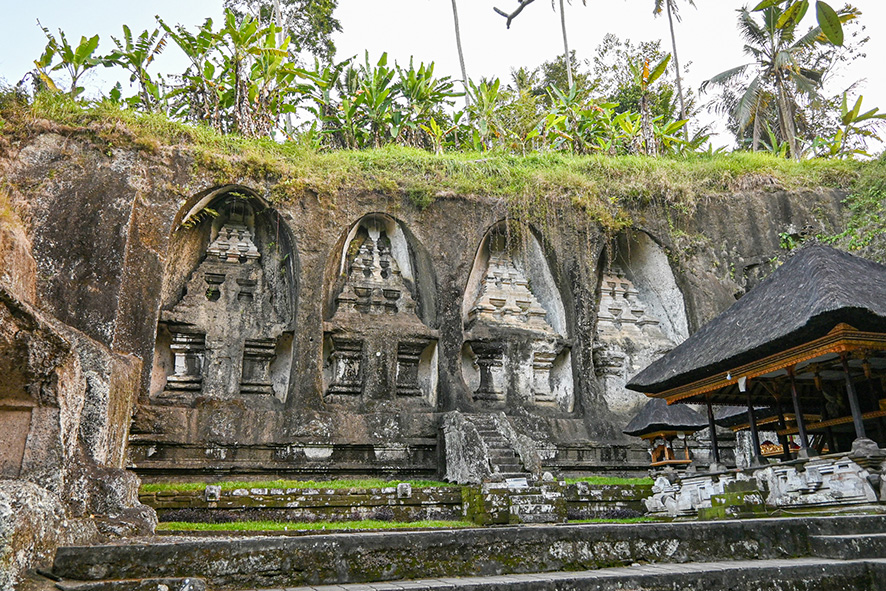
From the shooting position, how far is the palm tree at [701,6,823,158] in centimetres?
2016

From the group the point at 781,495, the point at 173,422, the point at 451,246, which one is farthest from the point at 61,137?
the point at 781,495

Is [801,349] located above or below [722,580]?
above

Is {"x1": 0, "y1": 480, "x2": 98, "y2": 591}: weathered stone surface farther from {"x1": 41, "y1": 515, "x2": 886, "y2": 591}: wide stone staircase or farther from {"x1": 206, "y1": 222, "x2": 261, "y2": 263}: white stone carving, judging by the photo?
{"x1": 206, "y1": 222, "x2": 261, "y2": 263}: white stone carving

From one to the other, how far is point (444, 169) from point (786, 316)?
23.0 ft

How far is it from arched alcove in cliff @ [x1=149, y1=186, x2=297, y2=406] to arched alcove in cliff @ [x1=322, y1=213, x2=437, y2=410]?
0.78 m

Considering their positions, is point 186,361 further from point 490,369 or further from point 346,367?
point 490,369

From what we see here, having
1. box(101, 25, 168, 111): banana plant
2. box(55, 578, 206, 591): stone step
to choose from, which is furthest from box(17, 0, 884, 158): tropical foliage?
box(55, 578, 206, 591): stone step

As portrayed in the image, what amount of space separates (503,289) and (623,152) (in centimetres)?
663

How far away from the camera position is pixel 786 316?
7410 mm

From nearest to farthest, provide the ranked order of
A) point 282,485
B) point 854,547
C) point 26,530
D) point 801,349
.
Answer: point 26,530 < point 854,547 < point 801,349 < point 282,485

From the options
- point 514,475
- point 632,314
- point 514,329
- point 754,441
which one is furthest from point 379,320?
point 754,441

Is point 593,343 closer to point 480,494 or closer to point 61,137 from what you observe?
point 480,494

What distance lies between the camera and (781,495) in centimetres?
743

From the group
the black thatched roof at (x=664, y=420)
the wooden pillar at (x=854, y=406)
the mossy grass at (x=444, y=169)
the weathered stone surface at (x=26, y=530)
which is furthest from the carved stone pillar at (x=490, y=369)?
the weathered stone surface at (x=26, y=530)
